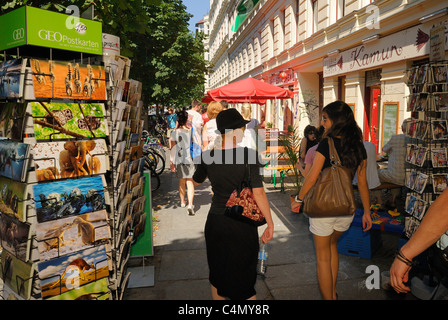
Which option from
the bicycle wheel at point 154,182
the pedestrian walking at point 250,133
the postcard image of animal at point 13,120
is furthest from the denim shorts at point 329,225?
the bicycle wheel at point 154,182

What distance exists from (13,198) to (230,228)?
1.65 m

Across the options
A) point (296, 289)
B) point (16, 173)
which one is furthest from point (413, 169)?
point (16, 173)

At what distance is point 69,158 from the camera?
2934mm

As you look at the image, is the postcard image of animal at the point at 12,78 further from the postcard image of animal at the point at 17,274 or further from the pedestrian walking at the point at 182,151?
the pedestrian walking at the point at 182,151

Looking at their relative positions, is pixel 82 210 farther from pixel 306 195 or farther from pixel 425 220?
pixel 425 220

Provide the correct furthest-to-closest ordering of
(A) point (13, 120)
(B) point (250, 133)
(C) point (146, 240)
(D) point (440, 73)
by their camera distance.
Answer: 1. (B) point (250, 133)
2. (C) point (146, 240)
3. (D) point (440, 73)
4. (A) point (13, 120)

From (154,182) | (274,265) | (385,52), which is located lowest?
(274,265)

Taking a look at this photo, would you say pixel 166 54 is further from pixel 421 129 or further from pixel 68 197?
pixel 68 197

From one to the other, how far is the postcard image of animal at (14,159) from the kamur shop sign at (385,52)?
8.73 meters

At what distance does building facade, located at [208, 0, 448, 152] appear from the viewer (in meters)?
9.48

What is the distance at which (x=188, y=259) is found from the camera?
485 cm

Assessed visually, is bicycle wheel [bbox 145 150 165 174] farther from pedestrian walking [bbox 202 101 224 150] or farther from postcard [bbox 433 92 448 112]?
postcard [bbox 433 92 448 112]

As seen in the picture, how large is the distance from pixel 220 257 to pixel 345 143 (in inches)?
58.6

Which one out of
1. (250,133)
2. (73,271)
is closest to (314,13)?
(250,133)
